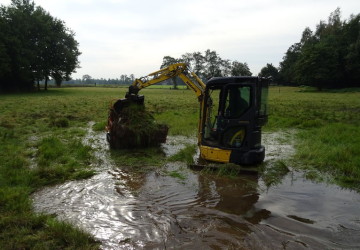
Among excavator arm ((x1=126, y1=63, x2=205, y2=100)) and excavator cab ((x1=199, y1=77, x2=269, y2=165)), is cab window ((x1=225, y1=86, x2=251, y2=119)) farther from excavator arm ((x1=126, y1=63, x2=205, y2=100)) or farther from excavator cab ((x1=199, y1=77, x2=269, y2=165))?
excavator arm ((x1=126, y1=63, x2=205, y2=100))

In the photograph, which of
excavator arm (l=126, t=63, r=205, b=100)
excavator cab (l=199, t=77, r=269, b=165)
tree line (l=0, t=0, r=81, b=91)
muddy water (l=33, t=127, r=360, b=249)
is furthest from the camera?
tree line (l=0, t=0, r=81, b=91)

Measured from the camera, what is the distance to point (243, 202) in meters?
6.06

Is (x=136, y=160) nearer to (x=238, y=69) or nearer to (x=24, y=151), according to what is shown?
(x=24, y=151)

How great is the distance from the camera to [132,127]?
32.7ft

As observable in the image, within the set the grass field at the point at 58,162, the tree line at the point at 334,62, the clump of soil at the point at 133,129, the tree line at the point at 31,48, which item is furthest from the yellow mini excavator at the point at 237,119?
the tree line at the point at 334,62

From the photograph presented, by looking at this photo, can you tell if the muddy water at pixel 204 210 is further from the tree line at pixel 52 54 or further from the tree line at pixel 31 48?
the tree line at pixel 31 48

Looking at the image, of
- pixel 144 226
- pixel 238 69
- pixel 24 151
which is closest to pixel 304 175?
pixel 238 69

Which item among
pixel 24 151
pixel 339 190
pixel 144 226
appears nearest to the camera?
pixel 144 226

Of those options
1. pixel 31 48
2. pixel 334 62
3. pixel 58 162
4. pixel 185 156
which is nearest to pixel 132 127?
pixel 185 156

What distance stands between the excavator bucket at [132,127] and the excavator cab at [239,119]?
8.17ft

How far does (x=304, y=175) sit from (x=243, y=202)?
2.47m

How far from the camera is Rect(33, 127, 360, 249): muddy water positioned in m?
4.58

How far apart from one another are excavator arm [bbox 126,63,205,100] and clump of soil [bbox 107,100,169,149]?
781 millimetres

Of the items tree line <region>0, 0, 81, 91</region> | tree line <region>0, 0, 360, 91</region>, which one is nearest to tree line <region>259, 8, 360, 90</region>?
tree line <region>0, 0, 360, 91</region>
